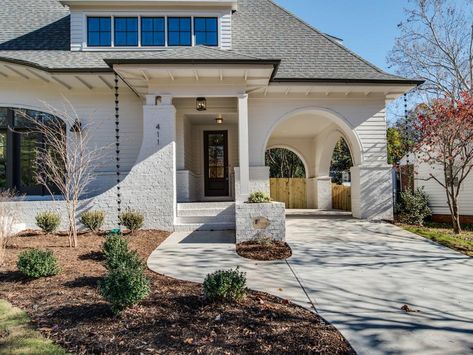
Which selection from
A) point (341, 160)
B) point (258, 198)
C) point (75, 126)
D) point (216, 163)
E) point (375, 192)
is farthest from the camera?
point (341, 160)

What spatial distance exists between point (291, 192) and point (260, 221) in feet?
34.5

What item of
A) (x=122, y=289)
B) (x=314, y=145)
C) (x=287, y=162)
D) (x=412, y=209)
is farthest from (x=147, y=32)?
(x=287, y=162)

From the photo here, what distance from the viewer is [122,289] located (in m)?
3.62

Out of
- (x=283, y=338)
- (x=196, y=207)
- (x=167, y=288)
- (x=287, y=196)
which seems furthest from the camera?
(x=287, y=196)

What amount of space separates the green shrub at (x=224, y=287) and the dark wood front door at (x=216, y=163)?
28.9 feet

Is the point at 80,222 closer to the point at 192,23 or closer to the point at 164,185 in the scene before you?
the point at 164,185

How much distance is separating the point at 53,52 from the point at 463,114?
12.4 metres

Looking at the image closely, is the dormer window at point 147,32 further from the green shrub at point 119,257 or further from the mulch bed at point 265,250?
the green shrub at point 119,257

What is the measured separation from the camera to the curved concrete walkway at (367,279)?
3.42m

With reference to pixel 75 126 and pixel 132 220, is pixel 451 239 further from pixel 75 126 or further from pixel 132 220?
pixel 75 126

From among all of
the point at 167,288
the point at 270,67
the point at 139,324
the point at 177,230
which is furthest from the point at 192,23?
the point at 139,324

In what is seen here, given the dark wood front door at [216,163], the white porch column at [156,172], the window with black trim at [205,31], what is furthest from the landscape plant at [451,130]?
the white porch column at [156,172]

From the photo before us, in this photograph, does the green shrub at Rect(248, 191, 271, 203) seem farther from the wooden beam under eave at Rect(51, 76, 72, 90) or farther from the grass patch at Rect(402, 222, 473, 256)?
the wooden beam under eave at Rect(51, 76, 72, 90)

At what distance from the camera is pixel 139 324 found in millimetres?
3494
